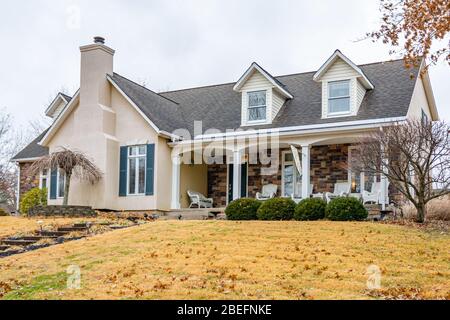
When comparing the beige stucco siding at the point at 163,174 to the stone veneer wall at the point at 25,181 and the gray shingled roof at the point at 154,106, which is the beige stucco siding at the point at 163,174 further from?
the stone veneer wall at the point at 25,181

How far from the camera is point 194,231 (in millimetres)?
13516

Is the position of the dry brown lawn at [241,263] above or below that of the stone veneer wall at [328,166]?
below

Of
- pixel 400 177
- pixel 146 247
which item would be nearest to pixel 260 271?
pixel 146 247

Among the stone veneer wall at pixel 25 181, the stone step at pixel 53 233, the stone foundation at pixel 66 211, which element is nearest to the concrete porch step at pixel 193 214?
the stone foundation at pixel 66 211

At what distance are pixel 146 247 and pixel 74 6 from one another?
5.86m

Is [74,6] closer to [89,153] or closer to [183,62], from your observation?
[89,153]

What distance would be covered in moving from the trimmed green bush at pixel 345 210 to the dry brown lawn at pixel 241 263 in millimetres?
756

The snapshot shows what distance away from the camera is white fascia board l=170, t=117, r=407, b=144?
56.0 feet

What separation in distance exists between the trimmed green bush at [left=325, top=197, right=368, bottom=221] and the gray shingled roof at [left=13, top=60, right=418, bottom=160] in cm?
392

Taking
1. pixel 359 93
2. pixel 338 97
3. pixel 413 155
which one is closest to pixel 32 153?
pixel 338 97

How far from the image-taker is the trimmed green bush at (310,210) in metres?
15.1

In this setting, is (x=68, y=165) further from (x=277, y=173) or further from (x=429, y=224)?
(x=429, y=224)

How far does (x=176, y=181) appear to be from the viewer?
66.3 feet

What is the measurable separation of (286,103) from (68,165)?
8.15 metres
